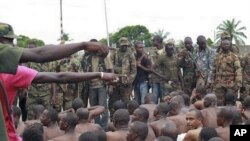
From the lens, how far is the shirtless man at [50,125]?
629 cm

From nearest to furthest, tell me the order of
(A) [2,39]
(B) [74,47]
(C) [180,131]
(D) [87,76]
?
(B) [74,47], (A) [2,39], (D) [87,76], (C) [180,131]

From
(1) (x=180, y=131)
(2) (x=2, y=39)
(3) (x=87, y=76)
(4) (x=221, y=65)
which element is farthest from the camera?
(4) (x=221, y=65)

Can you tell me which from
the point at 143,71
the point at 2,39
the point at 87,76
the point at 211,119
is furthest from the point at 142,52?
the point at 2,39

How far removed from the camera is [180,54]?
10.1m

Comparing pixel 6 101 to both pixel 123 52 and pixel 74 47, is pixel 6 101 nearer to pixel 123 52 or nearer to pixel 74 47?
pixel 74 47

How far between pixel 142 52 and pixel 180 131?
11.6 ft

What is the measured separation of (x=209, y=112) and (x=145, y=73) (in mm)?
3311

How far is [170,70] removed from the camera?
33.4ft

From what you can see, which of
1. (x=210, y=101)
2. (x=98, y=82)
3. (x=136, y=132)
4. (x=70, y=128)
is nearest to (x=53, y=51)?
(x=136, y=132)

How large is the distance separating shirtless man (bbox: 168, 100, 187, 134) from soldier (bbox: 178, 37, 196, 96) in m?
2.69

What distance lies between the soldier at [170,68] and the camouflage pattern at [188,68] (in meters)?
0.10

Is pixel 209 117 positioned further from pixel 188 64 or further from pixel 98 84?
pixel 188 64

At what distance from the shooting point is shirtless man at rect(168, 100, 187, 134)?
6.93 m

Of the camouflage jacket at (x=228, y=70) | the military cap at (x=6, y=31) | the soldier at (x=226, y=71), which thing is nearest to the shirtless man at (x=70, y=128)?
the military cap at (x=6, y=31)
